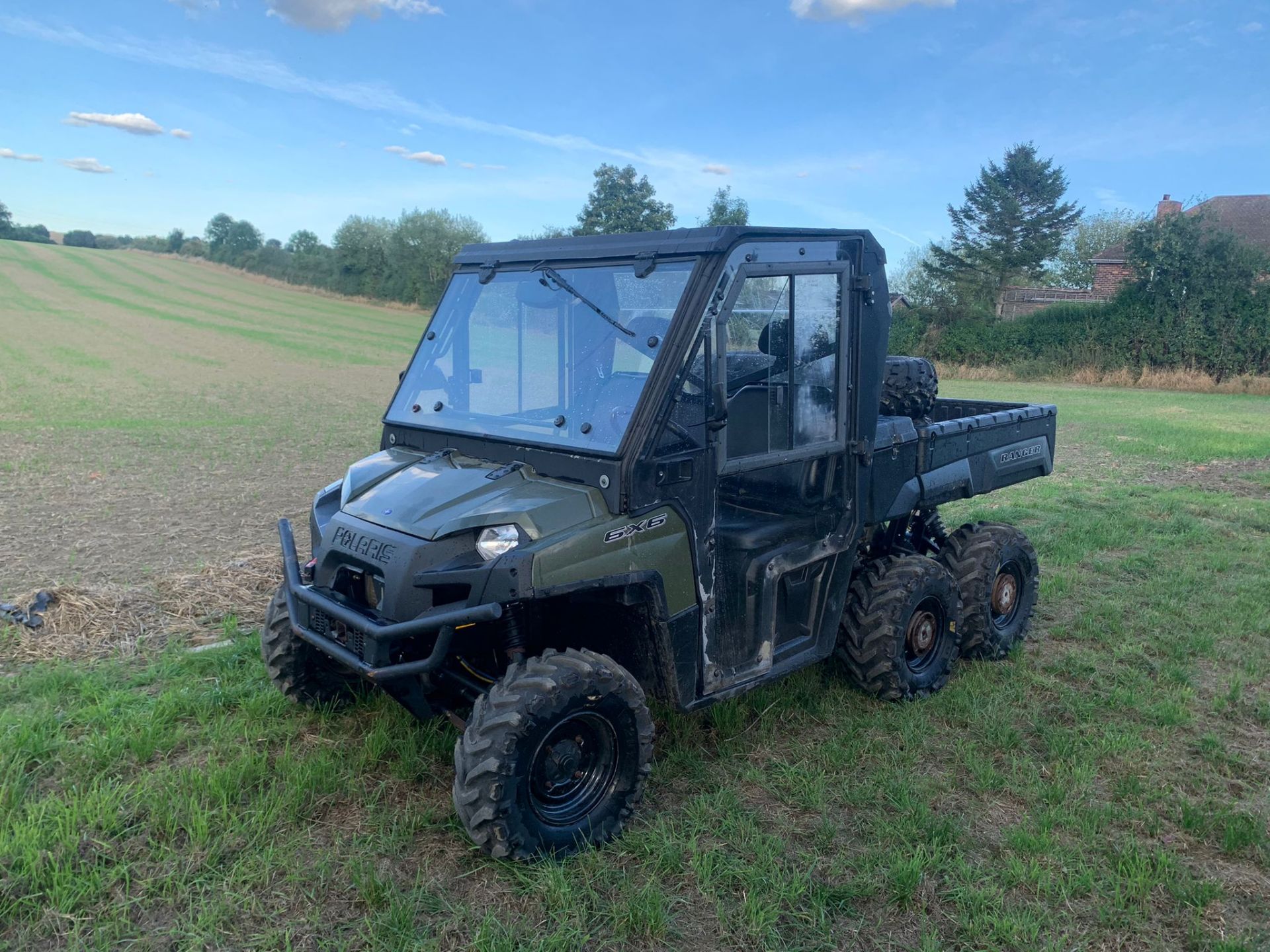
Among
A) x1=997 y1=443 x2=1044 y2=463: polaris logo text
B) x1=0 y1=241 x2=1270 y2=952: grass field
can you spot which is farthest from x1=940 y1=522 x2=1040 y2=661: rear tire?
x1=997 y1=443 x2=1044 y2=463: polaris logo text

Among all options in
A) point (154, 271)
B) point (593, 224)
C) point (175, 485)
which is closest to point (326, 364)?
point (593, 224)

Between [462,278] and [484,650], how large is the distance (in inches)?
73.9

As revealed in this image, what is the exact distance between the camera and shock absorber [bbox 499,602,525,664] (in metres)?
3.63

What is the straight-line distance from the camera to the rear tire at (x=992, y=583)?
5.49 metres

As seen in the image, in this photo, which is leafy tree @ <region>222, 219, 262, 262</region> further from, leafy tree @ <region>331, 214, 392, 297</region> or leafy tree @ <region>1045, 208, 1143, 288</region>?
leafy tree @ <region>1045, 208, 1143, 288</region>

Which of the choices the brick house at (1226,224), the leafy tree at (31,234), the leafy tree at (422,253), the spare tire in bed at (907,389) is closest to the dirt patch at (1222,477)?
the spare tire in bed at (907,389)

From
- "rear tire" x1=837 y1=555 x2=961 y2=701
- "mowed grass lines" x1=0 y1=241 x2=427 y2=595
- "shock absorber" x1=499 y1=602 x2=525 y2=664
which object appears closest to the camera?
"shock absorber" x1=499 y1=602 x2=525 y2=664

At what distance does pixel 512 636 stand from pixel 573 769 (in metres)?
0.56

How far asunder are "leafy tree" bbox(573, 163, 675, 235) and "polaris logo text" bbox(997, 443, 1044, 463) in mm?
30605

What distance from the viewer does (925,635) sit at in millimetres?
5168

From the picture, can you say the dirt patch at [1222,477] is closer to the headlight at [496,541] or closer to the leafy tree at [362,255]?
the headlight at [496,541]

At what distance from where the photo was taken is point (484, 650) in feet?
12.8

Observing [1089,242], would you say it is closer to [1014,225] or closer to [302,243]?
[1014,225]

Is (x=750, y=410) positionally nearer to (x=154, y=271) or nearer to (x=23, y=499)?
(x=23, y=499)
